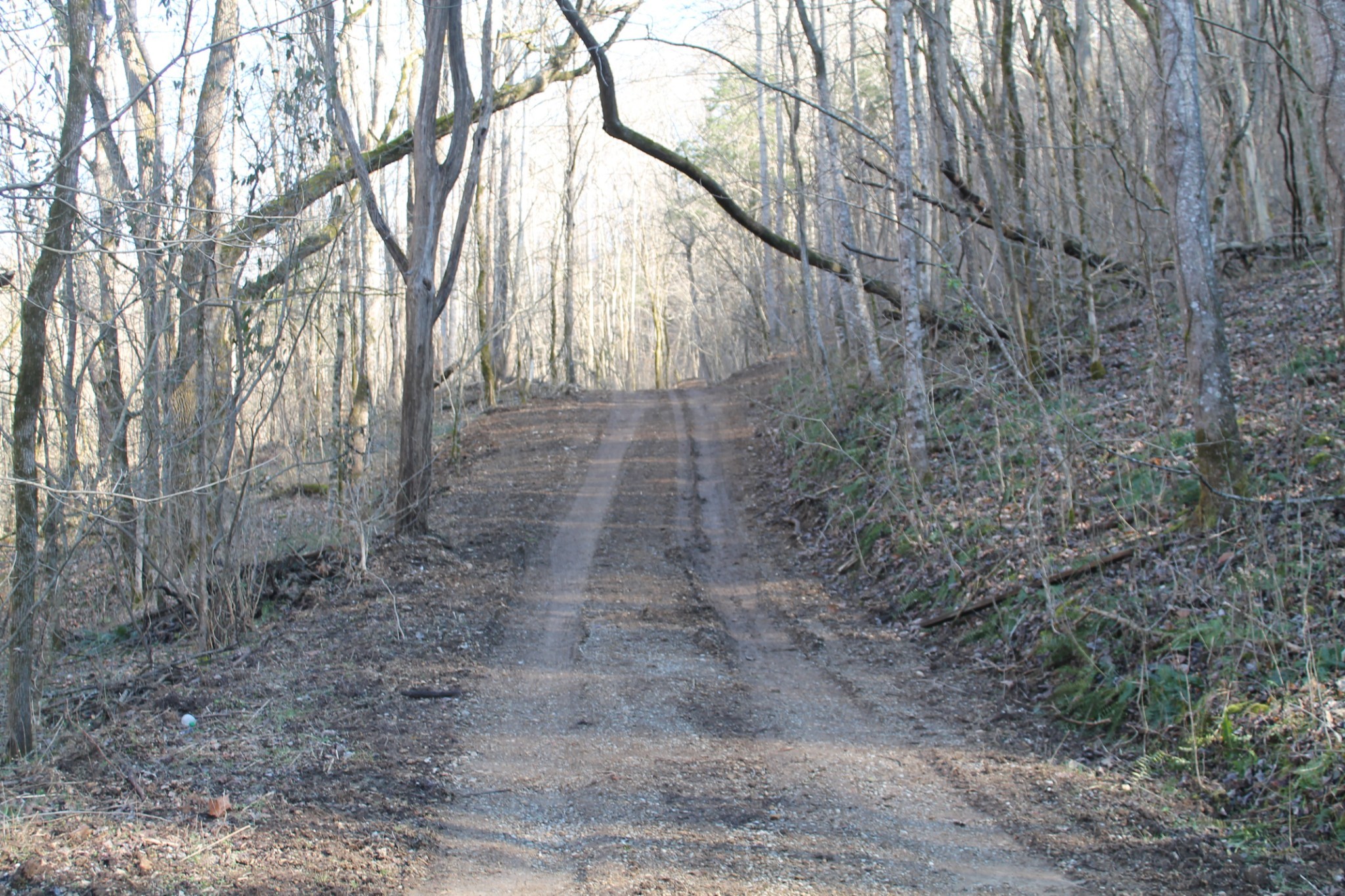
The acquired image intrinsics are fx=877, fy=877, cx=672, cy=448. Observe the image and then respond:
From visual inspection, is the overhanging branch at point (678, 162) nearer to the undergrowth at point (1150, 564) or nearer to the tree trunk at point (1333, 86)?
the undergrowth at point (1150, 564)

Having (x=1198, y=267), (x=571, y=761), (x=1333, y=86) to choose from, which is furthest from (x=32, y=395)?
(x=1333, y=86)

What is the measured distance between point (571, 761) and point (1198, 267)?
560cm

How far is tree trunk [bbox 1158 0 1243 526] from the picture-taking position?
6.41 meters

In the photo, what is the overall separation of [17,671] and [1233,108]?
1764 centimetres

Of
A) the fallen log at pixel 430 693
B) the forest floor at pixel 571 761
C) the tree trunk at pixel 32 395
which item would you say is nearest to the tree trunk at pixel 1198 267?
the forest floor at pixel 571 761

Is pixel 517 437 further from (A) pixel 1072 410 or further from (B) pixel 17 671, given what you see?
(B) pixel 17 671

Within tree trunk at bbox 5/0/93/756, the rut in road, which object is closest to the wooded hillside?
tree trunk at bbox 5/0/93/756

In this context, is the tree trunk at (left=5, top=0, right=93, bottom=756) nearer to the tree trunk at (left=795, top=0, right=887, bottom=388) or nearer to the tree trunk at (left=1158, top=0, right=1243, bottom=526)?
the tree trunk at (left=1158, top=0, right=1243, bottom=526)

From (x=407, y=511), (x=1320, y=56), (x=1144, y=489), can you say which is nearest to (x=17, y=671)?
(x=407, y=511)

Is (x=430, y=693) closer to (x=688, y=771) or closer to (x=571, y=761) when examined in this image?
(x=571, y=761)

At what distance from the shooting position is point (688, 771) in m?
5.13

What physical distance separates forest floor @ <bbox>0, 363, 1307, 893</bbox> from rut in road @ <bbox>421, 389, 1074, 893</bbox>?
0.8 inches

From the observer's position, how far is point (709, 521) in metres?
12.6

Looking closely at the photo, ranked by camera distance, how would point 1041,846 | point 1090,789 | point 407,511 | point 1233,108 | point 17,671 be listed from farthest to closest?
point 1233,108 < point 407,511 < point 17,671 < point 1090,789 < point 1041,846
